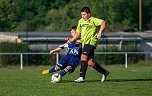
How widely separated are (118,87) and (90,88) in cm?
68

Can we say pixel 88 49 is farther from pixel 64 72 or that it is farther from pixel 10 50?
pixel 10 50

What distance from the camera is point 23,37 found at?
116 ft

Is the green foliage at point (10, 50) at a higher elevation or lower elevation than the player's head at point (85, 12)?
lower

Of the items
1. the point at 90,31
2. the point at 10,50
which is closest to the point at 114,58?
the point at 10,50

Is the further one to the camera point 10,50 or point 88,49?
point 10,50

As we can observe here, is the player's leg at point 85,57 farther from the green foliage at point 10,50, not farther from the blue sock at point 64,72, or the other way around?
the green foliage at point 10,50

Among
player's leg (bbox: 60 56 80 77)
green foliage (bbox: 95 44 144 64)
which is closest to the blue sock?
player's leg (bbox: 60 56 80 77)

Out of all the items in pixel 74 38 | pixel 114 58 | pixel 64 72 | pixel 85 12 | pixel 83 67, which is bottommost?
pixel 114 58

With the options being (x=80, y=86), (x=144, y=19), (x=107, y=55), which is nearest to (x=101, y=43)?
(x=107, y=55)

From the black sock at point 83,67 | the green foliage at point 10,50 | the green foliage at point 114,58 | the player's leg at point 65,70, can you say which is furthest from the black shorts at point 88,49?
the green foliage at point 114,58

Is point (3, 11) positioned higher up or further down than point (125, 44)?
higher up

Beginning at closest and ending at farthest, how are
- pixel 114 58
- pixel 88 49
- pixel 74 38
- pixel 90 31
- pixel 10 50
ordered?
pixel 88 49, pixel 90 31, pixel 74 38, pixel 10 50, pixel 114 58

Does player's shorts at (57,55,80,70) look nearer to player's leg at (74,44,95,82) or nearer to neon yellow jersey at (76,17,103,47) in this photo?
player's leg at (74,44,95,82)

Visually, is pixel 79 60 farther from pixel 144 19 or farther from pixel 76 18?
pixel 144 19
